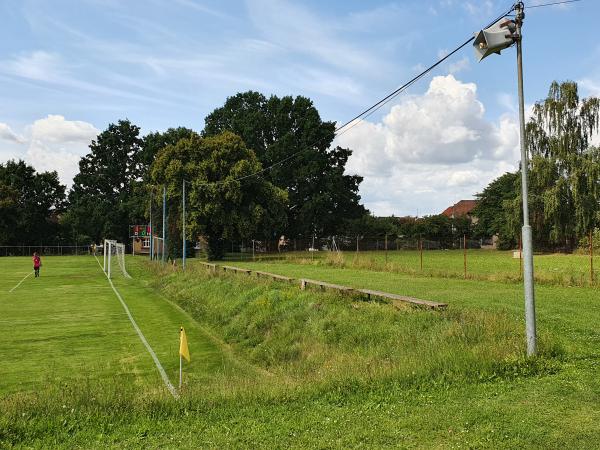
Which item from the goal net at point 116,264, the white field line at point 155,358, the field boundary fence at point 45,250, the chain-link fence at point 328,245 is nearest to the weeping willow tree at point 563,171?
the chain-link fence at point 328,245

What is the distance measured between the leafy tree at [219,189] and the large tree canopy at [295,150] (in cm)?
1424

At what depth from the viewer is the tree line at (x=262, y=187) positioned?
51625 mm

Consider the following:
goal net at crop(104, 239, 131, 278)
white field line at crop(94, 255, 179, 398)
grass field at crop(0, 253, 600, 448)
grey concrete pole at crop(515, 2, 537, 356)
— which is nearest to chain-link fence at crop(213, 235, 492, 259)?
goal net at crop(104, 239, 131, 278)

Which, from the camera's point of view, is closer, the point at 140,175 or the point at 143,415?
the point at 143,415

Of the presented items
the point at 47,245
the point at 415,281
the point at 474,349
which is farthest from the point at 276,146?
the point at 474,349

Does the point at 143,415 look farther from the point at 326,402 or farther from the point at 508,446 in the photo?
the point at 508,446

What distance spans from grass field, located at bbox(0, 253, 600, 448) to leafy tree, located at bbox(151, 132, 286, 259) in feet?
102

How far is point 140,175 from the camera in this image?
91500 millimetres

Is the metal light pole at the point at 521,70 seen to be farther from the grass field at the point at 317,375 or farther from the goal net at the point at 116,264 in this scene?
the goal net at the point at 116,264

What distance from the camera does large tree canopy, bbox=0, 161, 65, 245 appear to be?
8062cm

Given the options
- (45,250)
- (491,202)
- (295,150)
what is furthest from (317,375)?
(45,250)

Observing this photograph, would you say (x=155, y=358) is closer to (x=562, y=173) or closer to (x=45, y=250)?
(x=562, y=173)

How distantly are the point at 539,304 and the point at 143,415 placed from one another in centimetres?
1048

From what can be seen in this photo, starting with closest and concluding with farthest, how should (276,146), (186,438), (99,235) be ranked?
(186,438), (276,146), (99,235)
